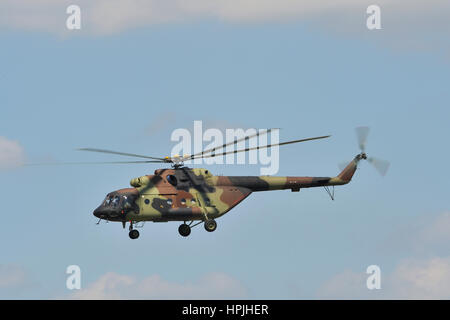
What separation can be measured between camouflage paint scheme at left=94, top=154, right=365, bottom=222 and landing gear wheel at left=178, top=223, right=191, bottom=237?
6.43 ft

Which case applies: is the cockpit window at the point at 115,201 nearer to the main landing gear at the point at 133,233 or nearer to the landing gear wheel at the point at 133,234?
the main landing gear at the point at 133,233

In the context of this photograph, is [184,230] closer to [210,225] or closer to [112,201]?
[210,225]

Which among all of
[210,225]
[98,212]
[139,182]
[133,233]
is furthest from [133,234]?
[210,225]

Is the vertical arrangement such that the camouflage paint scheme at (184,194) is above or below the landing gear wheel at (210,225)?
above

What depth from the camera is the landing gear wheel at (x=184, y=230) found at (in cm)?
9738

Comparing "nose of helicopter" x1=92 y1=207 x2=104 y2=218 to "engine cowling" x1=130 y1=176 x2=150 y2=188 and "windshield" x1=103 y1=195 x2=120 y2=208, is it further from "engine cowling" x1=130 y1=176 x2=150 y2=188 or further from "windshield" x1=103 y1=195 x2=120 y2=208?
"engine cowling" x1=130 y1=176 x2=150 y2=188

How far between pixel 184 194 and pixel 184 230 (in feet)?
10.4

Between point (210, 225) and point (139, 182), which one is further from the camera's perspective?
point (210, 225)

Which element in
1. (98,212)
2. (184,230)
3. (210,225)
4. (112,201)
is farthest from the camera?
(184,230)

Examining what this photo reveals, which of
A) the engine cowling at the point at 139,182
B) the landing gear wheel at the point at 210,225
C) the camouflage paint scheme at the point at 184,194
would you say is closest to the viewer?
the camouflage paint scheme at the point at 184,194

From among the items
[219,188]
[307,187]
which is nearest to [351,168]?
[307,187]

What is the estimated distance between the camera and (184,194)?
95938mm

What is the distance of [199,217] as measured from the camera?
95.9 metres
